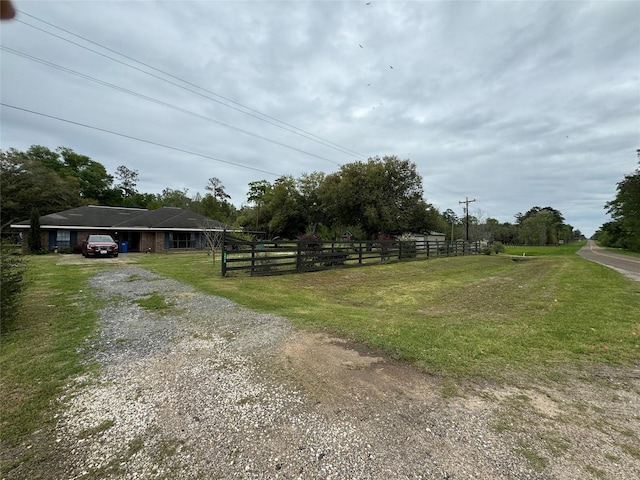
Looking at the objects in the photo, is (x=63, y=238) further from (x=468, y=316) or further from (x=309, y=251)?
(x=468, y=316)

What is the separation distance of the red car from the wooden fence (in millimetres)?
9659

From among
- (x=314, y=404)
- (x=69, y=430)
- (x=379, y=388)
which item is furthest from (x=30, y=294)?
(x=379, y=388)

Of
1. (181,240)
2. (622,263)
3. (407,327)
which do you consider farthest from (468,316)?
(181,240)

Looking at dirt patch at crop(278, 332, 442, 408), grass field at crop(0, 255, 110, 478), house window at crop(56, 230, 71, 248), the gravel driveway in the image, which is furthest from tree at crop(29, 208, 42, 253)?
dirt patch at crop(278, 332, 442, 408)

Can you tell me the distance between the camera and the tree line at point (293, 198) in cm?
2342

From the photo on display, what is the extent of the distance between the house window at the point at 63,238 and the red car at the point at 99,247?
6267 mm

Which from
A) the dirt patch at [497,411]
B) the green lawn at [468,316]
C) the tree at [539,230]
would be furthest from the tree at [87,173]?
the tree at [539,230]

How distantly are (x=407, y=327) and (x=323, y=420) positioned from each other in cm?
286

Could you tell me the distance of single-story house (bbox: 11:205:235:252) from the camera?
832 inches

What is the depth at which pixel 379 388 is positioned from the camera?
9.25 ft

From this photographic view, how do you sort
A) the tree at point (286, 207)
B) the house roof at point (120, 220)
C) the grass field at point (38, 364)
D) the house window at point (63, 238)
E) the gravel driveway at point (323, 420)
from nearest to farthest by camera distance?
the gravel driveway at point (323, 420)
the grass field at point (38, 364)
the house window at point (63, 238)
the house roof at point (120, 220)
the tree at point (286, 207)

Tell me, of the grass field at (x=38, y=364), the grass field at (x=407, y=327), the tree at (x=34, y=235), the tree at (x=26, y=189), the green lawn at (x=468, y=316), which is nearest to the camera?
the grass field at (x=38, y=364)

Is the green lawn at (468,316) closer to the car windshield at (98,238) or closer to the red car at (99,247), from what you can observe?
the red car at (99,247)

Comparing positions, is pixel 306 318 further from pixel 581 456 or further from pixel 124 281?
pixel 124 281
